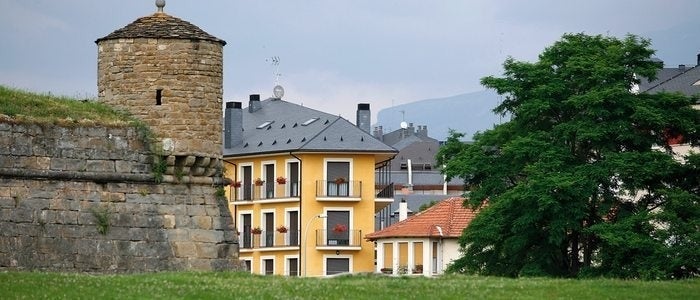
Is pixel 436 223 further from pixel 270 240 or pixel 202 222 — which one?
pixel 202 222

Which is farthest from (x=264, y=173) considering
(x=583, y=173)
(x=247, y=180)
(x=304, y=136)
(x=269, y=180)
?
(x=583, y=173)

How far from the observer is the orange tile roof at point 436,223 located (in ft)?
321

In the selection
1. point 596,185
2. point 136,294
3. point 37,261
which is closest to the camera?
point 136,294

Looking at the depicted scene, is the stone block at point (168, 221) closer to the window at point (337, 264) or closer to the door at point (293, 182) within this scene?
the window at point (337, 264)

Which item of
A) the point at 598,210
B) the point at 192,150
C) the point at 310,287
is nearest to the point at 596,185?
the point at 598,210

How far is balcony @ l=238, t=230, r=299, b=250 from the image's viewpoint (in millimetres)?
105625

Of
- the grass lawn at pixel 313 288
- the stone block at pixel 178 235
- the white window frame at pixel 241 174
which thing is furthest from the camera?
the white window frame at pixel 241 174

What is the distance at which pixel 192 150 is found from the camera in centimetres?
5169

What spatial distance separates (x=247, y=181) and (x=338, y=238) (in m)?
5.26

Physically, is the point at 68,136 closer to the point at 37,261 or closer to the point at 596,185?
the point at 37,261

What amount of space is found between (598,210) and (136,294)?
32.5 metres

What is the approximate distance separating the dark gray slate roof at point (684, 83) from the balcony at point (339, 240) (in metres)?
15.4

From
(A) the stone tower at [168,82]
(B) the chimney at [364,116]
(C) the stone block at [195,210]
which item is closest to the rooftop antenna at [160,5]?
(A) the stone tower at [168,82]

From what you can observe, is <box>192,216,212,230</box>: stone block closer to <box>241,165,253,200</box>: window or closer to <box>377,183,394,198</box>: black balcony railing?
<box>241,165,253,200</box>: window
